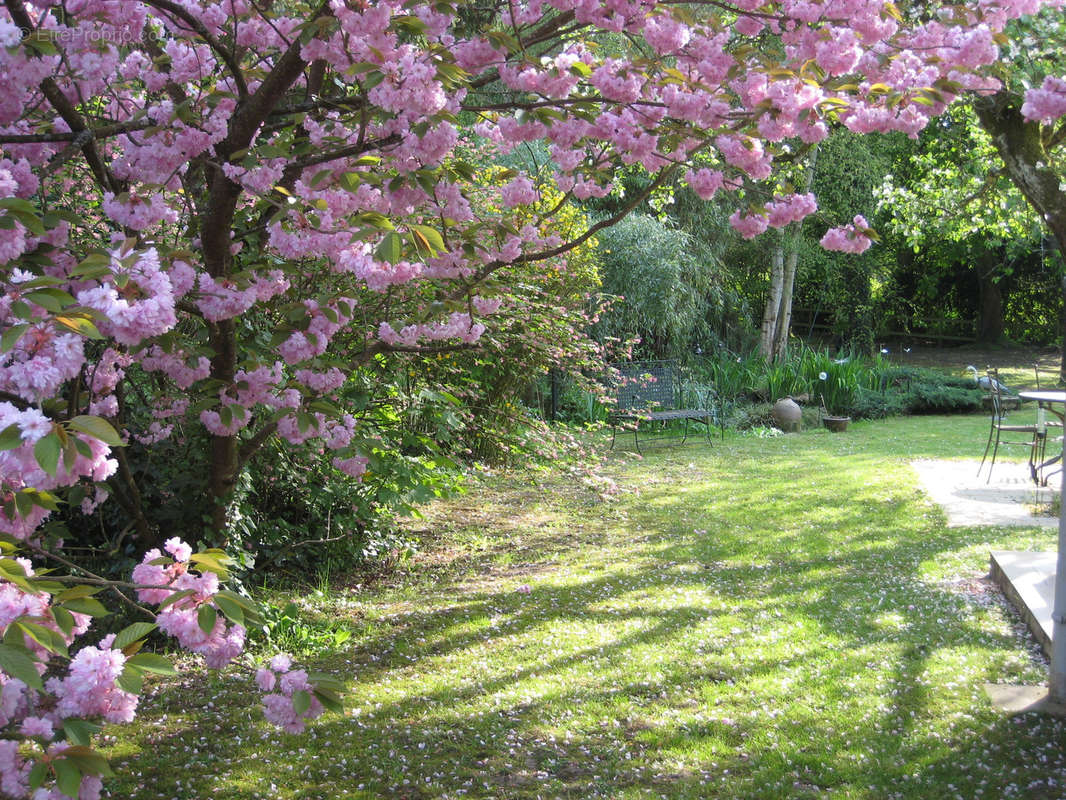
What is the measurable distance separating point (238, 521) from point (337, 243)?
176 cm

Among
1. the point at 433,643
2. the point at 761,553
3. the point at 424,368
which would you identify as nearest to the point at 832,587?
the point at 761,553

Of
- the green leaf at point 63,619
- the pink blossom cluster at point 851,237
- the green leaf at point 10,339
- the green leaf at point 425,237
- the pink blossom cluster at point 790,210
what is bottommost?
the green leaf at point 63,619

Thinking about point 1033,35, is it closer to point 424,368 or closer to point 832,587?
point 832,587

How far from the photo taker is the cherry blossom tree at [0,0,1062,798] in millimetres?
1496

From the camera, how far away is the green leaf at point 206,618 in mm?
1544

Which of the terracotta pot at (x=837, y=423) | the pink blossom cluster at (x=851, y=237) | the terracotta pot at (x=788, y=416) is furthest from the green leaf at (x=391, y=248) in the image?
the terracotta pot at (x=837, y=423)

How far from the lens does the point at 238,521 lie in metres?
3.79

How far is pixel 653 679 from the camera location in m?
3.44

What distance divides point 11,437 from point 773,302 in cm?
1378

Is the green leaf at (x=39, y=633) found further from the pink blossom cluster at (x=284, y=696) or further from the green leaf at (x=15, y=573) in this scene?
the pink blossom cluster at (x=284, y=696)

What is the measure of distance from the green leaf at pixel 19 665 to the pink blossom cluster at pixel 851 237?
290cm

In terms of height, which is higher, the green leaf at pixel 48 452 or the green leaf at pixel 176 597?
the green leaf at pixel 48 452

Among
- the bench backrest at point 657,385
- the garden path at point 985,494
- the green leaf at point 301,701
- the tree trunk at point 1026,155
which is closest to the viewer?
the green leaf at point 301,701

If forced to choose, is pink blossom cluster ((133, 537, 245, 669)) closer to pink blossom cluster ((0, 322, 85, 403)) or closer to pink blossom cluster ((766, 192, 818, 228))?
pink blossom cluster ((0, 322, 85, 403))
